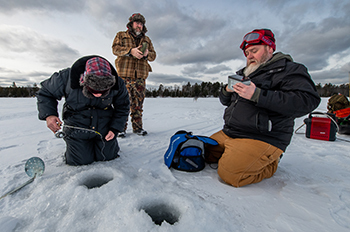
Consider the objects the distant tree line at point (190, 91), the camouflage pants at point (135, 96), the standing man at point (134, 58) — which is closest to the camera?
the standing man at point (134, 58)

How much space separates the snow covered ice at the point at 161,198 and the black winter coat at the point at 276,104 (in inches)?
21.6

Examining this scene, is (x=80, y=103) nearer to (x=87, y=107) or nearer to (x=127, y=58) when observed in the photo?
(x=87, y=107)

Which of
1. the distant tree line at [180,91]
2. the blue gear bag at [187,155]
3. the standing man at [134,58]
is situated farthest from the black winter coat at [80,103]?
the distant tree line at [180,91]

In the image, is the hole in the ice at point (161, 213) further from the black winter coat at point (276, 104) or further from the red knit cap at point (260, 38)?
the red knit cap at point (260, 38)

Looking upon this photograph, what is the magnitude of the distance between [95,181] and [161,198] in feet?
2.57

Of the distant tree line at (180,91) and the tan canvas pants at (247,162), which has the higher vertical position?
the distant tree line at (180,91)

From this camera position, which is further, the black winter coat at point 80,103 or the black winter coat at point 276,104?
the black winter coat at point 80,103

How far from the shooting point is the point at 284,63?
1784mm

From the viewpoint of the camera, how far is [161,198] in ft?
4.73

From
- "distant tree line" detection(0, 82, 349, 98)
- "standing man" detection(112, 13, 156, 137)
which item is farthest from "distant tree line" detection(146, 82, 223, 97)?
"standing man" detection(112, 13, 156, 137)

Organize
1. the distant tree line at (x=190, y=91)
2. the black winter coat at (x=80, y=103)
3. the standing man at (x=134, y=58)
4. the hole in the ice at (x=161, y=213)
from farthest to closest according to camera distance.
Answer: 1. the distant tree line at (x=190, y=91)
2. the standing man at (x=134, y=58)
3. the black winter coat at (x=80, y=103)
4. the hole in the ice at (x=161, y=213)

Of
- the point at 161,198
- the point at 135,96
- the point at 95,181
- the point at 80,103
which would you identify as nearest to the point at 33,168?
the point at 95,181

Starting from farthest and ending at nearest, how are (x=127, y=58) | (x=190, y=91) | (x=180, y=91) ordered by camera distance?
(x=190, y=91) < (x=180, y=91) < (x=127, y=58)

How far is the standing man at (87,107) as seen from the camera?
172 cm
